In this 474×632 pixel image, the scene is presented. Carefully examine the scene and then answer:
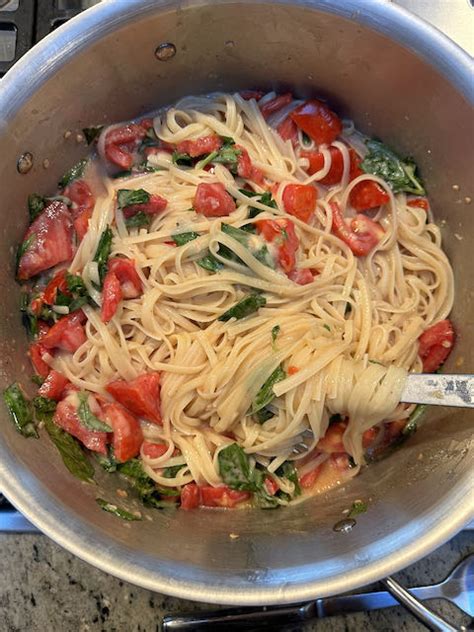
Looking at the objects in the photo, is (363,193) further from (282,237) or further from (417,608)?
(417,608)

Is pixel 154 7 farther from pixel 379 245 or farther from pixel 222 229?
pixel 379 245

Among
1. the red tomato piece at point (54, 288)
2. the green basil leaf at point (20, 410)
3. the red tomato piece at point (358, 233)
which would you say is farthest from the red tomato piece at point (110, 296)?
the red tomato piece at point (358, 233)

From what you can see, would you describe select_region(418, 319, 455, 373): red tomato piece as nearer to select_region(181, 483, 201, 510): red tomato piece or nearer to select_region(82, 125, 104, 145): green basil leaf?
select_region(181, 483, 201, 510): red tomato piece

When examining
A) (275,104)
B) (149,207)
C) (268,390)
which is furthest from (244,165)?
(268,390)

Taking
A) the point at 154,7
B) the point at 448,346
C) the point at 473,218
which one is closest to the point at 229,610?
the point at 448,346

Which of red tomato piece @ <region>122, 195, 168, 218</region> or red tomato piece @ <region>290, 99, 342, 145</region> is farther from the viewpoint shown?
red tomato piece @ <region>290, 99, 342, 145</region>

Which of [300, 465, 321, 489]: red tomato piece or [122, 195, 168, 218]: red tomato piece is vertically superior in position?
[122, 195, 168, 218]: red tomato piece

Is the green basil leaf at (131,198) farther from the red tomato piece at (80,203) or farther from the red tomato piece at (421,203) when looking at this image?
the red tomato piece at (421,203)

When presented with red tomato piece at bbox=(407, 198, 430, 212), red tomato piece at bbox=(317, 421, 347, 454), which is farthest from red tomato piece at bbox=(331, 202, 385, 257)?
red tomato piece at bbox=(317, 421, 347, 454)
